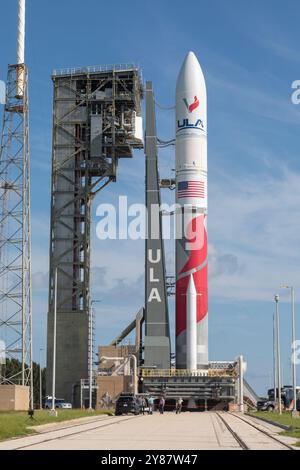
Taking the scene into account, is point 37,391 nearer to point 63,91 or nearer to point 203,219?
point 63,91

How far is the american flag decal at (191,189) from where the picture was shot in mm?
84750

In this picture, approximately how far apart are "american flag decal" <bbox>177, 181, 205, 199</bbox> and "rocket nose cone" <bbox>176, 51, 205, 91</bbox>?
10.1 meters

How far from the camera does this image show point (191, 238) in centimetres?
8475

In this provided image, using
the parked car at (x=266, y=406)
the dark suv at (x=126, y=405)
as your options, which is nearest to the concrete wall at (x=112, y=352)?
the parked car at (x=266, y=406)

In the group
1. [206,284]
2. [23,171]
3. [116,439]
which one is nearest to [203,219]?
[206,284]

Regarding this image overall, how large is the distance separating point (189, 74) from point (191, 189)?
40.2ft

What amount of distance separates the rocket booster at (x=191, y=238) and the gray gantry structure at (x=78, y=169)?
14.6 metres

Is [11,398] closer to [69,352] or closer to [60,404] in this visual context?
[60,404]

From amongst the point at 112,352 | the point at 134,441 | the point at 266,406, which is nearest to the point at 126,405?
the point at 266,406

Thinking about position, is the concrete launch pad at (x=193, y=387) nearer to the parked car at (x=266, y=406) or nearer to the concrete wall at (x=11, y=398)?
the parked car at (x=266, y=406)

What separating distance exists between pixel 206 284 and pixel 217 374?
358 inches

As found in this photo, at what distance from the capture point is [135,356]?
92188 millimetres

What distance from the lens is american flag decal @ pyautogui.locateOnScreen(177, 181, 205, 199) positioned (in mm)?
84750

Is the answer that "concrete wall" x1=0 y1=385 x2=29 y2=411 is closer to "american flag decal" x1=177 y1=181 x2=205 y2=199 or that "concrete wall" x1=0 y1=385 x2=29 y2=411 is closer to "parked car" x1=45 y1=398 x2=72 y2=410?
"parked car" x1=45 y1=398 x2=72 y2=410
